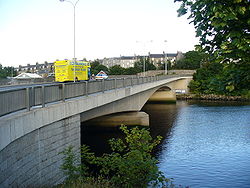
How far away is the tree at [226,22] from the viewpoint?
8.35 m

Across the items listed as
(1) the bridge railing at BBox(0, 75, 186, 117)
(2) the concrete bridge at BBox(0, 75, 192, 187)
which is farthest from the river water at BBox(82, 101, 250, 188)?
(2) the concrete bridge at BBox(0, 75, 192, 187)

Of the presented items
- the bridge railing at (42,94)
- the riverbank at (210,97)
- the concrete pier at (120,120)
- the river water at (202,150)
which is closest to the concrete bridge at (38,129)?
the bridge railing at (42,94)

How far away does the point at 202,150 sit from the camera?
23.2 meters

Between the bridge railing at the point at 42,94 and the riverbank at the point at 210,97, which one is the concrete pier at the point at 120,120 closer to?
the bridge railing at the point at 42,94

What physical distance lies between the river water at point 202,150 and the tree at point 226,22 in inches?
332

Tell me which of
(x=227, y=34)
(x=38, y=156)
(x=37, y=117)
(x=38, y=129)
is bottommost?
(x=38, y=156)

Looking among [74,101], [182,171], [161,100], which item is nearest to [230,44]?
[74,101]

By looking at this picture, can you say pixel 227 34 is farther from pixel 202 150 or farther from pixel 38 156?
pixel 202 150

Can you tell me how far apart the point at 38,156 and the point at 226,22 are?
6.33m

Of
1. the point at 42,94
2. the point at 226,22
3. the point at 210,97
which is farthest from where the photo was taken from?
the point at 210,97

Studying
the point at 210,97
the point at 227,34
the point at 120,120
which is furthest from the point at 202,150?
the point at 210,97

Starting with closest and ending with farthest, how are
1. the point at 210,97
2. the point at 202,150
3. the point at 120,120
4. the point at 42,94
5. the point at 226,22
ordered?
1. the point at 226,22
2. the point at 42,94
3. the point at 202,150
4. the point at 120,120
5. the point at 210,97

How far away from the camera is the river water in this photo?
17.0 m

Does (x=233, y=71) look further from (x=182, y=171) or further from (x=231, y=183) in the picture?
(x=182, y=171)
